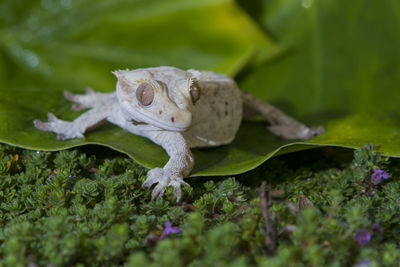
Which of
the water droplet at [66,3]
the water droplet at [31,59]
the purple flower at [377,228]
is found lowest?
the purple flower at [377,228]

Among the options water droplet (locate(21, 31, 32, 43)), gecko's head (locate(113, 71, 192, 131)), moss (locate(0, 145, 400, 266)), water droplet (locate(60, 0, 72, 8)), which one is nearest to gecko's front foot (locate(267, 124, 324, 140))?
moss (locate(0, 145, 400, 266))

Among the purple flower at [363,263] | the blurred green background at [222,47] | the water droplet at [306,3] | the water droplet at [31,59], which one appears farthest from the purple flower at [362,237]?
the water droplet at [31,59]

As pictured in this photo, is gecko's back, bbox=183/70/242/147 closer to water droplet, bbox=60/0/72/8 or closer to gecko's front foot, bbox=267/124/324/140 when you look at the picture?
gecko's front foot, bbox=267/124/324/140

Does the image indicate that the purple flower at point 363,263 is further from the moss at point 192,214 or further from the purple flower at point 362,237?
the purple flower at point 362,237

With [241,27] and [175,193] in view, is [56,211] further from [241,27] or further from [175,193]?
[241,27]

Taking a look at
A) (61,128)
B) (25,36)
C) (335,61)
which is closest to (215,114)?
(61,128)

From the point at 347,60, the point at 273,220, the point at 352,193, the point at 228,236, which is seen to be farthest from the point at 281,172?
the point at 347,60
